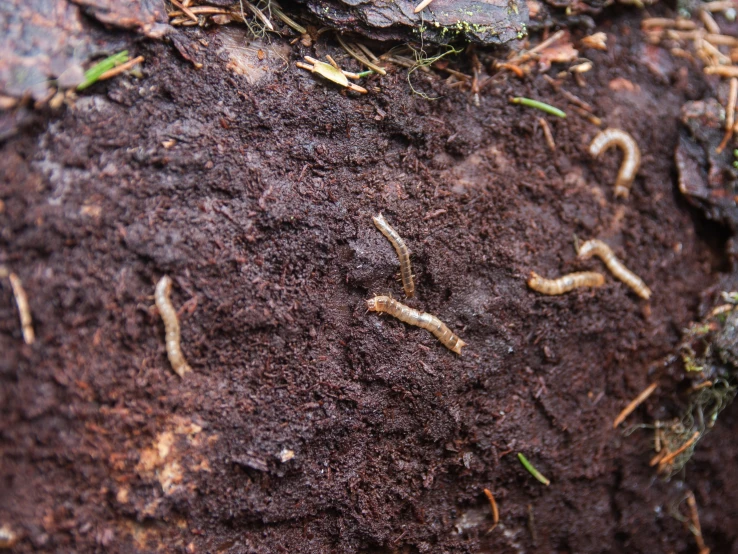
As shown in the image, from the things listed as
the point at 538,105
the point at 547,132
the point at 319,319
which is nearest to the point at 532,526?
the point at 319,319

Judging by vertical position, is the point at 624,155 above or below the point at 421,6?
below

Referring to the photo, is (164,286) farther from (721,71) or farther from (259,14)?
(721,71)

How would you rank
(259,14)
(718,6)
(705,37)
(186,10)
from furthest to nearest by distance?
1. (718,6)
2. (705,37)
3. (259,14)
4. (186,10)

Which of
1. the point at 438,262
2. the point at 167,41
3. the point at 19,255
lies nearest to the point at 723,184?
the point at 438,262

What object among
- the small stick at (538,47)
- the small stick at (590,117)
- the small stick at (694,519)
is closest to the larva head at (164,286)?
the small stick at (538,47)

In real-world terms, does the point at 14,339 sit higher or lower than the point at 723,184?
higher

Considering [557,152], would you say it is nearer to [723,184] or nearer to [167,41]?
[723,184]
